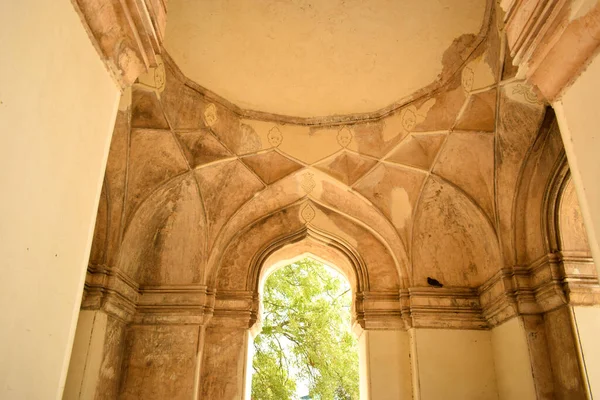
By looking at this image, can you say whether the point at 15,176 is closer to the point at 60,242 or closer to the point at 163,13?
the point at 60,242

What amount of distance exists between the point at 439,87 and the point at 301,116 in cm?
190

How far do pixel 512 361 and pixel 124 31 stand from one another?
17.8ft

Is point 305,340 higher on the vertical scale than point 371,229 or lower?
lower

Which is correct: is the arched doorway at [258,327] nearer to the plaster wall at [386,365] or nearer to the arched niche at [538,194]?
the plaster wall at [386,365]

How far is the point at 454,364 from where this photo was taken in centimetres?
657

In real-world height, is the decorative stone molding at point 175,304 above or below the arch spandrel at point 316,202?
below

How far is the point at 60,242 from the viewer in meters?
2.27

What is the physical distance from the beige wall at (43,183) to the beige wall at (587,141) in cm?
232

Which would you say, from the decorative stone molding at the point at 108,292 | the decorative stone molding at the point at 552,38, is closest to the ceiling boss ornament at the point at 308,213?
the decorative stone molding at the point at 108,292

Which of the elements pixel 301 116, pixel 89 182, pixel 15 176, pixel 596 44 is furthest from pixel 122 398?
pixel 596 44

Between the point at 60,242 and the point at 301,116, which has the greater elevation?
the point at 301,116

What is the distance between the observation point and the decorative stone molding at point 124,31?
2.57m

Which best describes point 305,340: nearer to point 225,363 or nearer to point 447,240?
point 225,363

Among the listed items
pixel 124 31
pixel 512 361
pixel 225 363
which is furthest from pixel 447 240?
pixel 124 31
